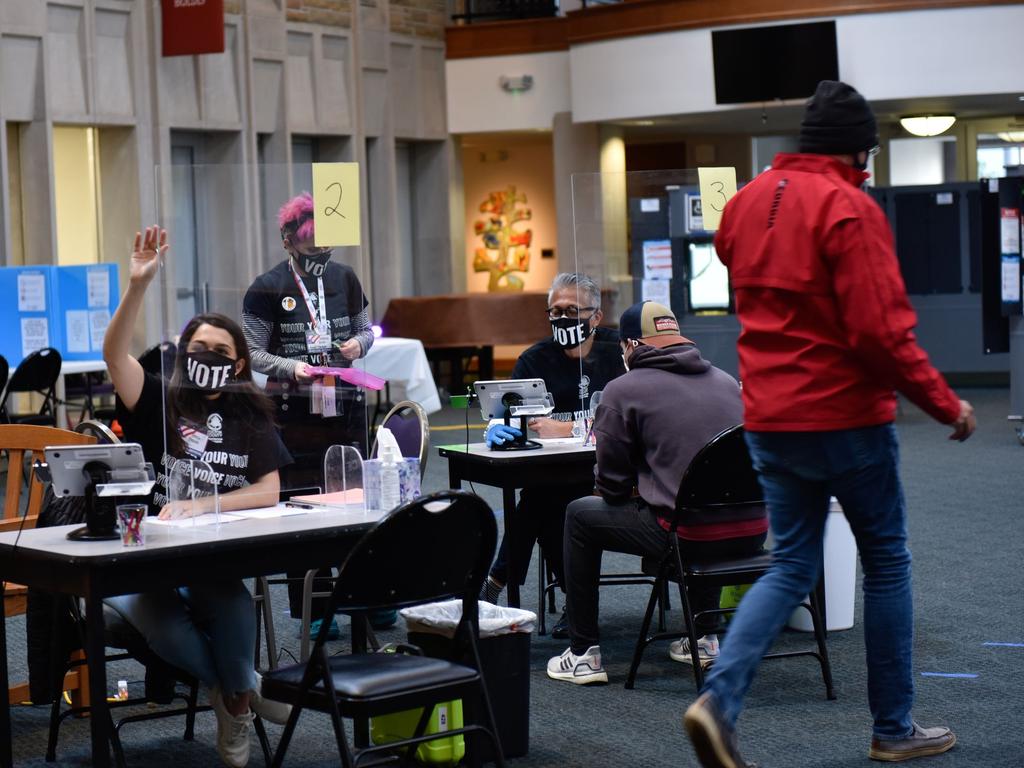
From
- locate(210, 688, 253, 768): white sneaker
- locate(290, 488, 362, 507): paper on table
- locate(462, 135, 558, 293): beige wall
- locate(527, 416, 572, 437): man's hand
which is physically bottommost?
locate(210, 688, 253, 768): white sneaker

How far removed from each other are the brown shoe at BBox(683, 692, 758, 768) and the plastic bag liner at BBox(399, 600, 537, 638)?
0.68 metres

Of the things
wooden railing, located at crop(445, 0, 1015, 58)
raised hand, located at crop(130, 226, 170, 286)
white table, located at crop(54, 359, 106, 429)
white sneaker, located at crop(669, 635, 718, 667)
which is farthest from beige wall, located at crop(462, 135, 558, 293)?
raised hand, located at crop(130, 226, 170, 286)

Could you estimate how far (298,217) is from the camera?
438 cm

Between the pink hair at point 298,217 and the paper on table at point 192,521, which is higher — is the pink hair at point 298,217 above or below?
above

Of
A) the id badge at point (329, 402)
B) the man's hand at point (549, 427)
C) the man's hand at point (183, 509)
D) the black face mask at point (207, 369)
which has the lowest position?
the man's hand at point (183, 509)

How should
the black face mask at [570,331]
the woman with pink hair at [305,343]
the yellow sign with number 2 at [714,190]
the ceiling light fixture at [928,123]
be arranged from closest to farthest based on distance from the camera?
the woman with pink hair at [305,343] < the black face mask at [570,331] < the yellow sign with number 2 at [714,190] < the ceiling light fixture at [928,123]

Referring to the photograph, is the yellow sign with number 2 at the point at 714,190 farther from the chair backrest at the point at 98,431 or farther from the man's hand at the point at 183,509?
the man's hand at the point at 183,509

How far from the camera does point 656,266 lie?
22.1 feet

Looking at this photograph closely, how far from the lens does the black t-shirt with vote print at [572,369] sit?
5578 mm

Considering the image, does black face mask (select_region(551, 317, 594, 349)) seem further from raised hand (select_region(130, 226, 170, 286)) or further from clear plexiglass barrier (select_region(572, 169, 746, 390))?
raised hand (select_region(130, 226, 170, 286))

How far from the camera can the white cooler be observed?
5.14 metres

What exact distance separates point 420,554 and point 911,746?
136 cm

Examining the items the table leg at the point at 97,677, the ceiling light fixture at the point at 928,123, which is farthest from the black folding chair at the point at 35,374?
the ceiling light fixture at the point at 928,123

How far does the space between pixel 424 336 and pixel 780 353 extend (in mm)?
10652
